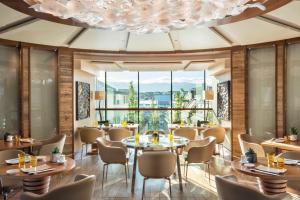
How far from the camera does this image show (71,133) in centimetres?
700

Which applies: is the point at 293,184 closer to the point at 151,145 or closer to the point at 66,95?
the point at 151,145

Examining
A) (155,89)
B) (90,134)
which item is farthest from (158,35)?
(155,89)

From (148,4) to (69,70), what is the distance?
4185mm

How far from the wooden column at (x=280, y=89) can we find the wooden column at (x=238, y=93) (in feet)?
2.46

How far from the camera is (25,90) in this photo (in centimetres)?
615

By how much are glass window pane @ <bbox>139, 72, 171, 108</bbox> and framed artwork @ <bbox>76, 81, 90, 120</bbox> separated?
233 cm

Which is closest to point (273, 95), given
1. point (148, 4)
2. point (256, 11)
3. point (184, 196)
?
point (256, 11)

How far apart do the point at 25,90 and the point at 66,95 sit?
1017 mm

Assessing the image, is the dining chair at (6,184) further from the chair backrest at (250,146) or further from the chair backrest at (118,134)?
the chair backrest at (250,146)

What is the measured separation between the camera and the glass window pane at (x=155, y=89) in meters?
10.9

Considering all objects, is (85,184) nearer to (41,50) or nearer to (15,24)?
(15,24)

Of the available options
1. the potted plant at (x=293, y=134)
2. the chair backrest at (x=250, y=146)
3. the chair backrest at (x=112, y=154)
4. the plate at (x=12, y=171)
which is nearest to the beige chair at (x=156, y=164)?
the chair backrest at (x=112, y=154)

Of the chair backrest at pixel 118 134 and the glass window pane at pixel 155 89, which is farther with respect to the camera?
the glass window pane at pixel 155 89

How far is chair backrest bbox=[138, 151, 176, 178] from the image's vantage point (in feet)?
13.4
